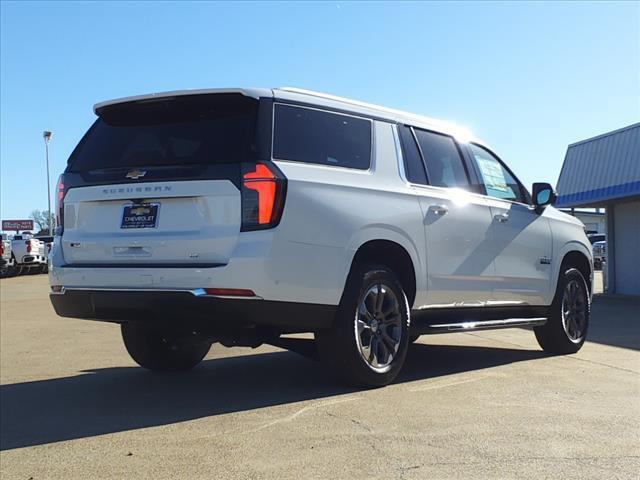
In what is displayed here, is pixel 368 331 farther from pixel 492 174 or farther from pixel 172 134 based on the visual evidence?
pixel 492 174

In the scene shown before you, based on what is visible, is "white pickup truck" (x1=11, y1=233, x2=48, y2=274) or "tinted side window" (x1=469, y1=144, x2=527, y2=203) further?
"white pickup truck" (x1=11, y1=233, x2=48, y2=274)

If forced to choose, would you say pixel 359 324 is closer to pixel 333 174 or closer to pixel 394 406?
pixel 394 406

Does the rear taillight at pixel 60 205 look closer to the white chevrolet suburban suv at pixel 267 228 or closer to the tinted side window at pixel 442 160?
the white chevrolet suburban suv at pixel 267 228

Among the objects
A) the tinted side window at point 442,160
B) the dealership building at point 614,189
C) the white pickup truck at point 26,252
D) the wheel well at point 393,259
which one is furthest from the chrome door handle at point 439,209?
the white pickup truck at point 26,252

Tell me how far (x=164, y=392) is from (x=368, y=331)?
1.64 m

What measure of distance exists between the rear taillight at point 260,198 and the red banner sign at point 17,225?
6971 centimetres

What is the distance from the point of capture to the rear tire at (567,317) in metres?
7.24

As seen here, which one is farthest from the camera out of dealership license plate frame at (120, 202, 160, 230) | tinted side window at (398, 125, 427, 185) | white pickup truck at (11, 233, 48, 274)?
white pickup truck at (11, 233, 48, 274)

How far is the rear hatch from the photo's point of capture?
457 centimetres

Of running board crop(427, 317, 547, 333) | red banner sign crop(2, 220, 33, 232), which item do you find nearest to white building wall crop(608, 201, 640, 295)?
running board crop(427, 317, 547, 333)

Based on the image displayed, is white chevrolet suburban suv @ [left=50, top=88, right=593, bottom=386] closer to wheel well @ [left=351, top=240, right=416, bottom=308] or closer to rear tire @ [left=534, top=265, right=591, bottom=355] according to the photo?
wheel well @ [left=351, top=240, right=416, bottom=308]

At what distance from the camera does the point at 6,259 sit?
97.2 ft

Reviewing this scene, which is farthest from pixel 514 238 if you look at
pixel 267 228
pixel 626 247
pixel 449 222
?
pixel 626 247

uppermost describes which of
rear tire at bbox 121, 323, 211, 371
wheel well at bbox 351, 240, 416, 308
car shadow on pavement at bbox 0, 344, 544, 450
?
wheel well at bbox 351, 240, 416, 308
